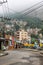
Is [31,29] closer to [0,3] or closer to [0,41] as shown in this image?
[0,41]

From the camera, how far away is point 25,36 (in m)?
130

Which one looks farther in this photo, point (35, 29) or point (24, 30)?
point (35, 29)

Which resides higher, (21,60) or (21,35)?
(21,60)

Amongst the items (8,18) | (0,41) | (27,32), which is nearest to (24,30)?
(27,32)

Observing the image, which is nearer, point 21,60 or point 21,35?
point 21,60

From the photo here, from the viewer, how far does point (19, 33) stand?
416 feet

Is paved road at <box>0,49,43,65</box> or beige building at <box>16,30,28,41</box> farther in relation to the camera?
beige building at <box>16,30,28,41</box>

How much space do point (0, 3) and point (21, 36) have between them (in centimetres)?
10671

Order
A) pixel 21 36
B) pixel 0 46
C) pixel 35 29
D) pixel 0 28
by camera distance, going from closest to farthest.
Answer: pixel 0 46 → pixel 0 28 → pixel 21 36 → pixel 35 29

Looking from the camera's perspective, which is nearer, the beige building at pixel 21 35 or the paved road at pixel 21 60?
the paved road at pixel 21 60

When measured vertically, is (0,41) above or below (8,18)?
below

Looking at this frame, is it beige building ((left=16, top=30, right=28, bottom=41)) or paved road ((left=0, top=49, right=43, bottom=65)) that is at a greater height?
paved road ((left=0, top=49, right=43, bottom=65))

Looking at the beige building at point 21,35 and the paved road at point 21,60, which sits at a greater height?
the paved road at point 21,60

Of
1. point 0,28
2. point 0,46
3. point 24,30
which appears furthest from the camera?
point 24,30
